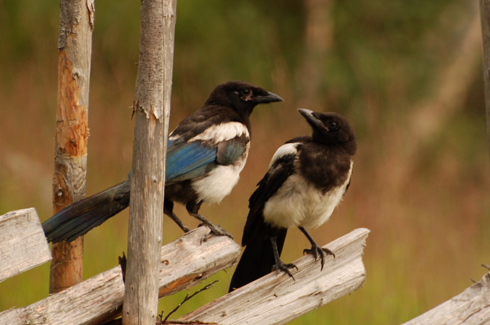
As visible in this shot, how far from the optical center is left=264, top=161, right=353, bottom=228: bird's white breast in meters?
2.84

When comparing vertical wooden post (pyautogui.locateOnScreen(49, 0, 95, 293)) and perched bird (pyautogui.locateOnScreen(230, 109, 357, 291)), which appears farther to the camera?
perched bird (pyautogui.locateOnScreen(230, 109, 357, 291))

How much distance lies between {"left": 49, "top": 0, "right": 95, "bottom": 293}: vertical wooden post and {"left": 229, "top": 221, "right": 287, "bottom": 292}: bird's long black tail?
0.78 meters

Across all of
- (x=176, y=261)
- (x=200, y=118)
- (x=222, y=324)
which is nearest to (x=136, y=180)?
(x=176, y=261)

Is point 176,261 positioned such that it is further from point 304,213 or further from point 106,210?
point 304,213

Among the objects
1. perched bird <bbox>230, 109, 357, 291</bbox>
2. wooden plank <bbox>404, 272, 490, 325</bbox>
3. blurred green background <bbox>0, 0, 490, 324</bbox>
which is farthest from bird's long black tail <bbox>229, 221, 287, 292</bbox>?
wooden plank <bbox>404, 272, 490, 325</bbox>

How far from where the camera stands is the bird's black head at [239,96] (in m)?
3.19

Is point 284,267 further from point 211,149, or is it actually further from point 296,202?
point 211,149

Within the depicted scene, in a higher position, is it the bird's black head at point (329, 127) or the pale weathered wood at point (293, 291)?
the bird's black head at point (329, 127)

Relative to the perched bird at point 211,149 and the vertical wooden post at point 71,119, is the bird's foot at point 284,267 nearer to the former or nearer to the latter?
the perched bird at point 211,149

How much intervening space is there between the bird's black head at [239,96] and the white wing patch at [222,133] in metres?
0.16

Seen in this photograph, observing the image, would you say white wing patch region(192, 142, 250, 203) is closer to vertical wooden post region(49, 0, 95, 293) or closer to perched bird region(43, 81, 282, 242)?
perched bird region(43, 81, 282, 242)

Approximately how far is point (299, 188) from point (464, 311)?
890 millimetres

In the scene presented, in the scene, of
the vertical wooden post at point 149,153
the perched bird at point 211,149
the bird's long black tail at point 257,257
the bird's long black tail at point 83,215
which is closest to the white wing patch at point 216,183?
the perched bird at point 211,149

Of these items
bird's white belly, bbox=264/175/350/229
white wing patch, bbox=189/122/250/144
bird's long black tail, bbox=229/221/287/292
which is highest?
white wing patch, bbox=189/122/250/144
